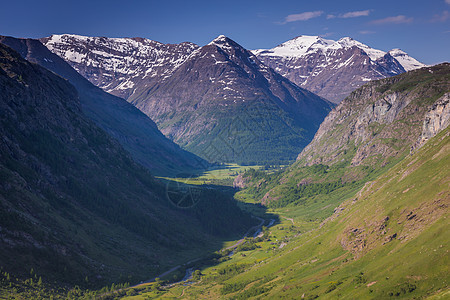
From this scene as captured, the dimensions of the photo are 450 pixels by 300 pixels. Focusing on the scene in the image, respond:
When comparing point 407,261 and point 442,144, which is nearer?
point 407,261

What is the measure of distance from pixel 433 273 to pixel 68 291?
15876cm

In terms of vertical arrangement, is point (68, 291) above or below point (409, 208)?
below

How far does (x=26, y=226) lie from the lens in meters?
191

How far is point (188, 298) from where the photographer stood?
18938 centimetres

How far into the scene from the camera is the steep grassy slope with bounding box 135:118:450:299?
98062mm

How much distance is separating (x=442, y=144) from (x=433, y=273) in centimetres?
9670

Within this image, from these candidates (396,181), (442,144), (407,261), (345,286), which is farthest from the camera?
(396,181)

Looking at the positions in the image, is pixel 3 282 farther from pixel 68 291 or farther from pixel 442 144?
pixel 442 144

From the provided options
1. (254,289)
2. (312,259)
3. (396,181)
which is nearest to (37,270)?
(254,289)

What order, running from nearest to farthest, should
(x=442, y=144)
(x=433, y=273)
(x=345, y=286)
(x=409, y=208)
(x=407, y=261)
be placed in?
(x=433, y=273)
(x=407, y=261)
(x=345, y=286)
(x=409, y=208)
(x=442, y=144)

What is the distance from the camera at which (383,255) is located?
419 feet

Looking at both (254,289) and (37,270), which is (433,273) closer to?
(254,289)

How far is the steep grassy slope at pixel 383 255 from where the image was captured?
9806 centimetres

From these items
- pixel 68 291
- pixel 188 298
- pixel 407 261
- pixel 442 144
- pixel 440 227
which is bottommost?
pixel 188 298
